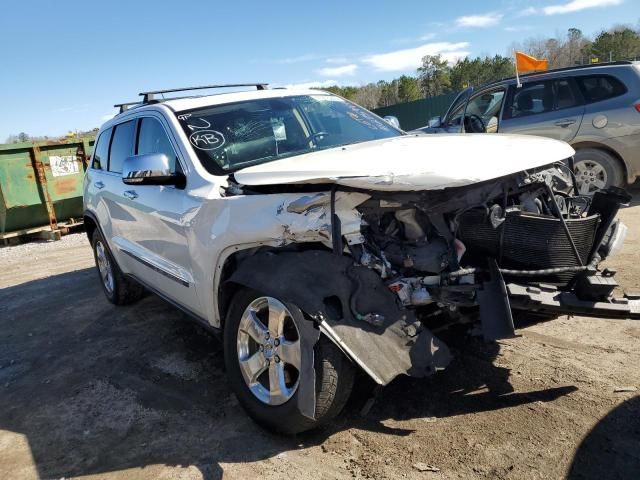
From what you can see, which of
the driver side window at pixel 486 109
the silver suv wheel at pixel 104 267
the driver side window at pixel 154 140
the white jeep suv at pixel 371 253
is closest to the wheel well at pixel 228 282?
the white jeep suv at pixel 371 253

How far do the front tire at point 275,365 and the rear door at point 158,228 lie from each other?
0.64 meters

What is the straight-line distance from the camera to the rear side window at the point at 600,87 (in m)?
7.20

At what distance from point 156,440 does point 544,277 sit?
2328 millimetres

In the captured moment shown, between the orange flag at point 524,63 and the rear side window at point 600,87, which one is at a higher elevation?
the orange flag at point 524,63

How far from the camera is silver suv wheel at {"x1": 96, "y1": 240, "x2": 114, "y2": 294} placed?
5.68 meters

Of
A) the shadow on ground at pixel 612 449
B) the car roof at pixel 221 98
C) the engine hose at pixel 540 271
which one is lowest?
the shadow on ground at pixel 612 449

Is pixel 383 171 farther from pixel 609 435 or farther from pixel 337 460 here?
pixel 609 435

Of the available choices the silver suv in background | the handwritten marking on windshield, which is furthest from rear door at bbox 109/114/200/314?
the silver suv in background

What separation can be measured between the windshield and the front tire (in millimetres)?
1024

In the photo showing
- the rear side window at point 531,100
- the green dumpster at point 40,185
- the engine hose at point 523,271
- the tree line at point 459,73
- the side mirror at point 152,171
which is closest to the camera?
the engine hose at point 523,271

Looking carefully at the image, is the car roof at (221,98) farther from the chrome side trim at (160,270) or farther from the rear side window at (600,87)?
the rear side window at (600,87)

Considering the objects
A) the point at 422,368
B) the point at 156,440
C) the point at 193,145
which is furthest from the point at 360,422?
the point at 193,145

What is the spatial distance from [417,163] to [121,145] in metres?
3.31

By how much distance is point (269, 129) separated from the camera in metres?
3.92
